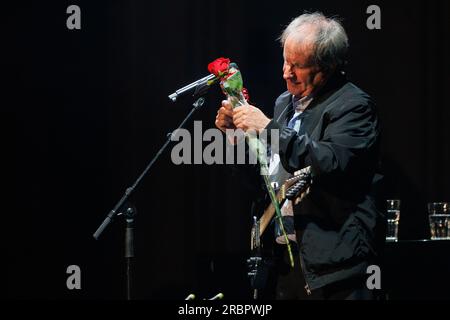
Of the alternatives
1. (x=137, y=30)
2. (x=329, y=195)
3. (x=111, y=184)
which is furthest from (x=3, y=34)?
(x=329, y=195)

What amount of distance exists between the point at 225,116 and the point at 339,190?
51 centimetres

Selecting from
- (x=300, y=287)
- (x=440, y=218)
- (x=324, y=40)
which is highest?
(x=324, y=40)

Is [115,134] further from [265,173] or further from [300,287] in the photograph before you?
[300,287]

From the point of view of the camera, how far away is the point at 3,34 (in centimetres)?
343

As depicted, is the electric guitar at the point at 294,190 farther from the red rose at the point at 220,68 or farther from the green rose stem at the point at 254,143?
the red rose at the point at 220,68

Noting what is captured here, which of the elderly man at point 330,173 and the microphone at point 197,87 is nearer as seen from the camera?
the elderly man at point 330,173

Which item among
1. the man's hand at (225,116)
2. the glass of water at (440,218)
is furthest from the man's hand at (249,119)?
the glass of water at (440,218)

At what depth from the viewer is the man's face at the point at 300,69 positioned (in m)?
2.32

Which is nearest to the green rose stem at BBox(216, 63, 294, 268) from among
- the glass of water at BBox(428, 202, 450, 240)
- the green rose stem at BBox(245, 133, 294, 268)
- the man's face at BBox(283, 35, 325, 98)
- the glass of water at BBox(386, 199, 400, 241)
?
the green rose stem at BBox(245, 133, 294, 268)

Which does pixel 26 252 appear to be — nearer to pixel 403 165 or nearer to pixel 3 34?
pixel 3 34

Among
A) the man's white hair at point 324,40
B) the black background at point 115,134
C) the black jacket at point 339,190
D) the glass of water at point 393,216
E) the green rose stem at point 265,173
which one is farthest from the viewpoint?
the black background at point 115,134

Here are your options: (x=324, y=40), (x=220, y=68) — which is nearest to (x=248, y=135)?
(x=220, y=68)

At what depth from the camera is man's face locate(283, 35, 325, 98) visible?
91.3 inches

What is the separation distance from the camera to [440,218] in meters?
3.11
